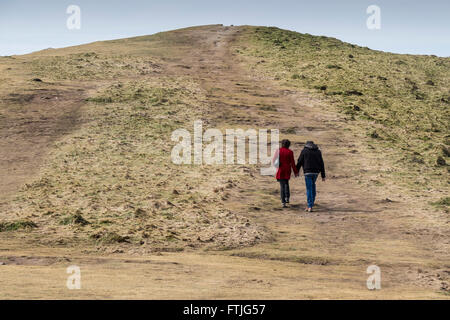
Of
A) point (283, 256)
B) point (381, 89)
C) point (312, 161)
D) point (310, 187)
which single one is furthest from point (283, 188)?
point (381, 89)

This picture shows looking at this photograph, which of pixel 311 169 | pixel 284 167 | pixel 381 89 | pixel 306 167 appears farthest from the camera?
pixel 381 89

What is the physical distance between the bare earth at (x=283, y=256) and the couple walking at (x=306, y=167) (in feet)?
1.89

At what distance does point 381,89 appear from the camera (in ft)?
125

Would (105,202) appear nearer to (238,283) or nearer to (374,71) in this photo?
(238,283)

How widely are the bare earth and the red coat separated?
1.07 meters

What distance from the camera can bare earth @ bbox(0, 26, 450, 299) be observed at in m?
8.87

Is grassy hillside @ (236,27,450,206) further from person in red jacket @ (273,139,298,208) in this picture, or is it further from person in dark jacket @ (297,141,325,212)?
person in red jacket @ (273,139,298,208)

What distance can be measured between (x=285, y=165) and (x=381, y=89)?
2477 cm

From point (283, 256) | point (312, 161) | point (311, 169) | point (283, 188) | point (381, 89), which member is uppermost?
point (381, 89)

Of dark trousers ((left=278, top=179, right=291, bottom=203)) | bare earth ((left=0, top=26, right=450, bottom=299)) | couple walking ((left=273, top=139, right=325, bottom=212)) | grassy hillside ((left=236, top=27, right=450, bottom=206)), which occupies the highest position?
grassy hillside ((left=236, top=27, right=450, bottom=206))

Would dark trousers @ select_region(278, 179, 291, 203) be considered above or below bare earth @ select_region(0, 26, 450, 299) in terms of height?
above

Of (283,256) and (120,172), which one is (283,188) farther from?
(120,172)

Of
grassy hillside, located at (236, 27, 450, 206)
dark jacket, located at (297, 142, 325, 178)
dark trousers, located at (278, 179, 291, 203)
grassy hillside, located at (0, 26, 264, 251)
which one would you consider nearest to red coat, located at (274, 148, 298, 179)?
dark trousers, located at (278, 179, 291, 203)

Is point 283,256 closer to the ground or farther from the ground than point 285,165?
closer to the ground
